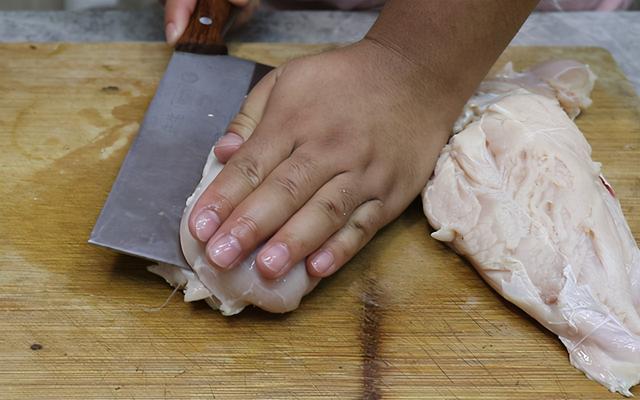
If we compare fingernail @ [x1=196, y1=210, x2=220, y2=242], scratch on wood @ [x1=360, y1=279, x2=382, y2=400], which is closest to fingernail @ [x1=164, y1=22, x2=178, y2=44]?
fingernail @ [x1=196, y1=210, x2=220, y2=242]

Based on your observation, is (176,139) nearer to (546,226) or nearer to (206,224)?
(206,224)

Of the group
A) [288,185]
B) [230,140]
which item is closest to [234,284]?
[288,185]

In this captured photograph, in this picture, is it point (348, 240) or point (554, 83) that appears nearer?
point (348, 240)

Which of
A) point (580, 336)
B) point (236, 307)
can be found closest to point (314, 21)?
point (236, 307)

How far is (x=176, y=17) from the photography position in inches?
64.9

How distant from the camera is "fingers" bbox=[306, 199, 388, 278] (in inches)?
46.6

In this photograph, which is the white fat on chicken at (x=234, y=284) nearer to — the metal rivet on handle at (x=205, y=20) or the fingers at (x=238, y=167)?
the fingers at (x=238, y=167)

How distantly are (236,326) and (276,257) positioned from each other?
15 cm

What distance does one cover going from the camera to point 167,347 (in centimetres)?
116

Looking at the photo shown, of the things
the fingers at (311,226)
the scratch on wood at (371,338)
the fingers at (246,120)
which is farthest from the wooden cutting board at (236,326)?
the fingers at (246,120)

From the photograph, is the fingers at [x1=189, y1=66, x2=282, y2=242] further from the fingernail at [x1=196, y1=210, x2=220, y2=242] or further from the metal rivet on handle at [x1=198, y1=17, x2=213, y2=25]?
the metal rivet on handle at [x1=198, y1=17, x2=213, y2=25]

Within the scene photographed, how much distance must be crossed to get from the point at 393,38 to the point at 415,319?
507 mm

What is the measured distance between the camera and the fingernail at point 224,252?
110 centimetres

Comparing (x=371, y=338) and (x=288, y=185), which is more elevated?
(x=288, y=185)
